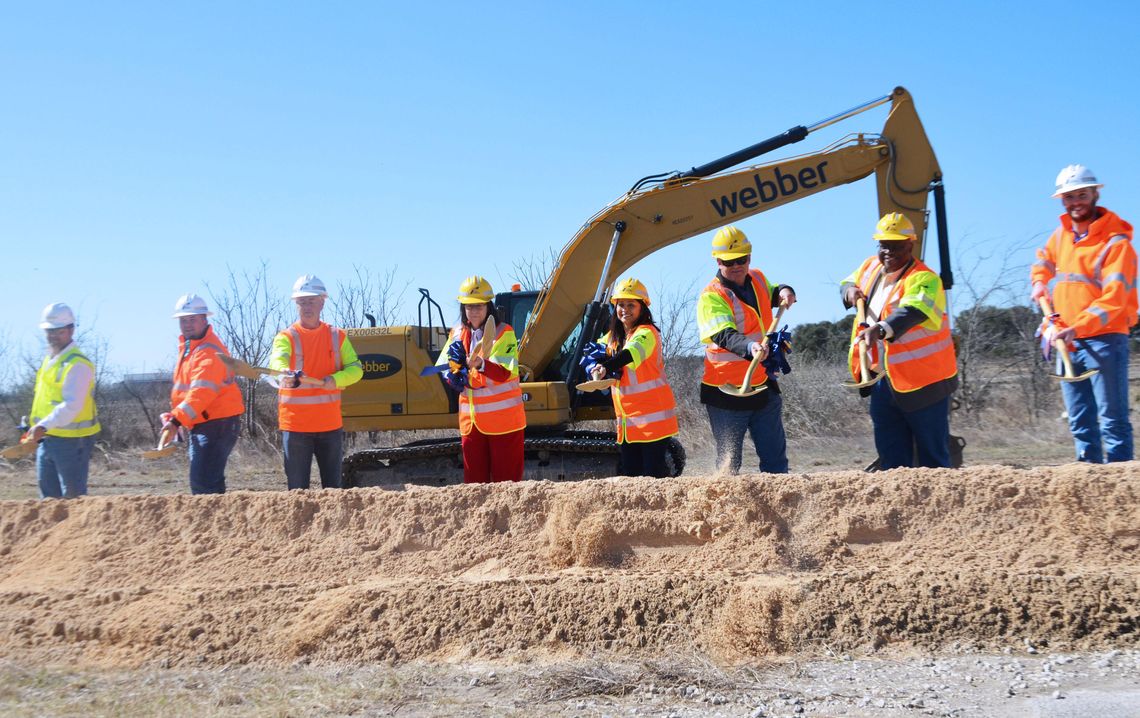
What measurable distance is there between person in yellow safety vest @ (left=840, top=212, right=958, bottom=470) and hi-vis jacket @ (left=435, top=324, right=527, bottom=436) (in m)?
2.07

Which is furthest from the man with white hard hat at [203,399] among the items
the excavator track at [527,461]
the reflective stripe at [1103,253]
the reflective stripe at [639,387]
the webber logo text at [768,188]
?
the reflective stripe at [1103,253]

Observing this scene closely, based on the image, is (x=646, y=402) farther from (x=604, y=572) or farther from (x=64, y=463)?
(x=64, y=463)

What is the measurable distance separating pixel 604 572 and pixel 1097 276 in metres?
3.24

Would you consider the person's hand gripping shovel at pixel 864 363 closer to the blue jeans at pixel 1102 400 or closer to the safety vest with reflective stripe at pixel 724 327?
the safety vest with reflective stripe at pixel 724 327

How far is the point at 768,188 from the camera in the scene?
8812 millimetres

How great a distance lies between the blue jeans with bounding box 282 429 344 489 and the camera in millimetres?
6004

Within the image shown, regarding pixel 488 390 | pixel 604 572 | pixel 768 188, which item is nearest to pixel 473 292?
pixel 488 390

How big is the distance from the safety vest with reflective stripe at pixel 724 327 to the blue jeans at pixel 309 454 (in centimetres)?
244

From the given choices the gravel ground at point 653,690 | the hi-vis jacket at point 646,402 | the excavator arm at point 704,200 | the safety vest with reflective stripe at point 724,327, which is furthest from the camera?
the excavator arm at point 704,200

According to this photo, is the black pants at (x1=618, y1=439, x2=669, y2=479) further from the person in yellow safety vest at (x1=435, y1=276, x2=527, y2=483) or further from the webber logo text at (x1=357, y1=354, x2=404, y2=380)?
the webber logo text at (x1=357, y1=354, x2=404, y2=380)

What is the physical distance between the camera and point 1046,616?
3.81m

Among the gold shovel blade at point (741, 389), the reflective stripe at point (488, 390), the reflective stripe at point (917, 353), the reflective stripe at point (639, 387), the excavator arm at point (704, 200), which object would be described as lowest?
the gold shovel blade at point (741, 389)

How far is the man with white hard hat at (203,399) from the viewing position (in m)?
5.86

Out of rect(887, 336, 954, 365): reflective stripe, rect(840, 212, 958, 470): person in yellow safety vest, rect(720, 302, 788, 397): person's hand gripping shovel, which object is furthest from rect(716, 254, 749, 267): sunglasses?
rect(887, 336, 954, 365): reflective stripe
